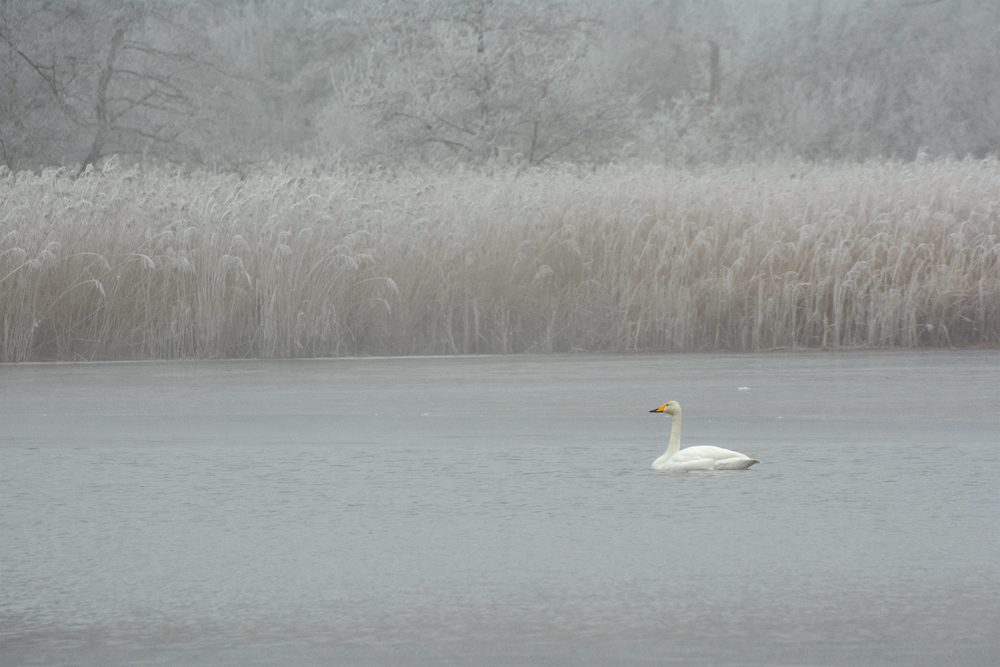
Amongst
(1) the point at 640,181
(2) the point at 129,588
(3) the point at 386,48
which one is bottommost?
(2) the point at 129,588

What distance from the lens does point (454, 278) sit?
11.5 metres

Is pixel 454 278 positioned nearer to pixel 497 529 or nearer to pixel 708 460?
pixel 708 460

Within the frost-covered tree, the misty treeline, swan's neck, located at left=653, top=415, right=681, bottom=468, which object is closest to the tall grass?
the misty treeline

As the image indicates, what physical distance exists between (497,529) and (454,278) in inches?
277

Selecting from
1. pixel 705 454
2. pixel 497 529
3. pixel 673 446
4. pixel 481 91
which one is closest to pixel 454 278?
pixel 673 446

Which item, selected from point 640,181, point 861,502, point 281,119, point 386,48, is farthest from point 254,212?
point 281,119

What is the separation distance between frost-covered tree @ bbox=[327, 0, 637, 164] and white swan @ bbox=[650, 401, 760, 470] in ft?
70.5

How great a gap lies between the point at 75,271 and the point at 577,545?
7.71 meters

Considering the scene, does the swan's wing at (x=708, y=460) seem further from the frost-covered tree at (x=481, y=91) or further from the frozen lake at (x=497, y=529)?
the frost-covered tree at (x=481, y=91)

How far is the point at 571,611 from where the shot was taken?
3633 mm

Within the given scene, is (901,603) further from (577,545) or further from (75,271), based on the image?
(75,271)

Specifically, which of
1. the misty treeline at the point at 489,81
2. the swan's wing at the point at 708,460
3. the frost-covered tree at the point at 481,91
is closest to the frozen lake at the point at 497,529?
the swan's wing at the point at 708,460

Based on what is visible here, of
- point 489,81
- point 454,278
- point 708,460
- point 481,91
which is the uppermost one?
point 489,81

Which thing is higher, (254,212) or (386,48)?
(386,48)
